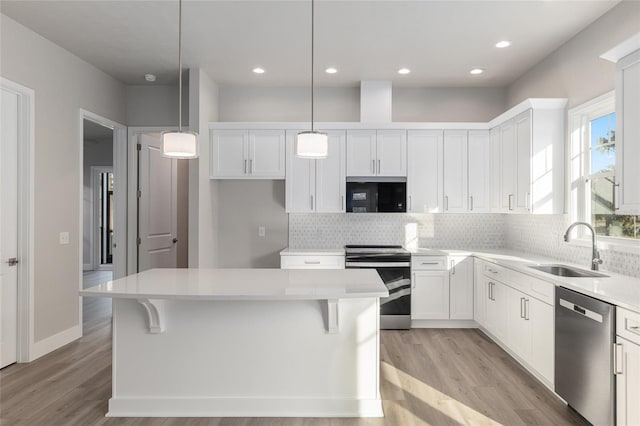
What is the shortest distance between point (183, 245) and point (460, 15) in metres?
4.94

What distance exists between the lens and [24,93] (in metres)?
3.52

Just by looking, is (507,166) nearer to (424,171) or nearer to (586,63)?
(424,171)

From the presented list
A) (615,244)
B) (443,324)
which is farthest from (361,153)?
(615,244)

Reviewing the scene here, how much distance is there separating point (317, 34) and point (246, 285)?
93.3 inches

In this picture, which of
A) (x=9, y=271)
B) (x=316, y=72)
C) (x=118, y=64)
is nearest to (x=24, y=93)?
(x=118, y=64)

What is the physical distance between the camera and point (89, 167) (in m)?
9.05

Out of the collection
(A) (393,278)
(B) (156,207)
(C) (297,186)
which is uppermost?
(C) (297,186)

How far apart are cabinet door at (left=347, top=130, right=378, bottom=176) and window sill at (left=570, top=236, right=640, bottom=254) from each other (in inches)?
86.9

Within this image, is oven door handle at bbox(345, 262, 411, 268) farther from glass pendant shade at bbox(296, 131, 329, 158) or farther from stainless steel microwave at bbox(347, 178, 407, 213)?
glass pendant shade at bbox(296, 131, 329, 158)

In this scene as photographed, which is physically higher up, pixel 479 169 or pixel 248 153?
pixel 248 153

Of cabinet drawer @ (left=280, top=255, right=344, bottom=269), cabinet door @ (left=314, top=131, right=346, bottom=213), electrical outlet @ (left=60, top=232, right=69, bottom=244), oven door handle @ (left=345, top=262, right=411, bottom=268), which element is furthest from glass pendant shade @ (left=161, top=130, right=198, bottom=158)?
oven door handle @ (left=345, top=262, right=411, bottom=268)

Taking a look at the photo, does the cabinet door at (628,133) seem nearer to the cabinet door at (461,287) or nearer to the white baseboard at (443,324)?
the cabinet door at (461,287)

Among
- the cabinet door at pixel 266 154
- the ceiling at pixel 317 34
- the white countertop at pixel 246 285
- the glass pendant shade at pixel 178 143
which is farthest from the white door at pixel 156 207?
the glass pendant shade at pixel 178 143

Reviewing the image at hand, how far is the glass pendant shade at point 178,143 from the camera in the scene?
255 centimetres
